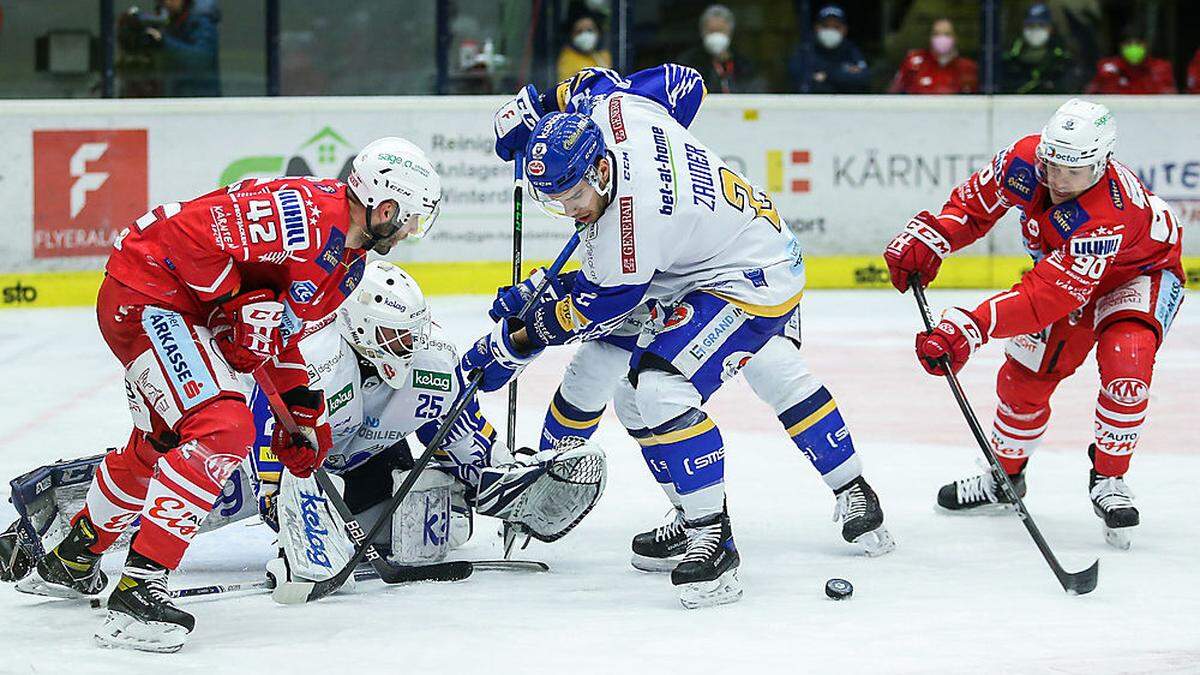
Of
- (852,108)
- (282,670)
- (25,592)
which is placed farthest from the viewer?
(852,108)

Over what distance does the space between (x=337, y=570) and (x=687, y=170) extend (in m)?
1.34

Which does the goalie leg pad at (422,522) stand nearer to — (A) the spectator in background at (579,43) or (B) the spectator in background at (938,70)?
(A) the spectator in background at (579,43)

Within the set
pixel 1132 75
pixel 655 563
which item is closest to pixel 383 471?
pixel 655 563

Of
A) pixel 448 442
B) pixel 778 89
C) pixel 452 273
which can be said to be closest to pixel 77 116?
pixel 452 273

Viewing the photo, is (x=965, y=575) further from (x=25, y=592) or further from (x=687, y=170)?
(x=25, y=592)

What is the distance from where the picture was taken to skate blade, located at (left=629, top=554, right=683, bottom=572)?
4582mm

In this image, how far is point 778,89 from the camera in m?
10.4

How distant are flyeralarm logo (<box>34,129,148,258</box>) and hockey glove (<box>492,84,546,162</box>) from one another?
179 inches

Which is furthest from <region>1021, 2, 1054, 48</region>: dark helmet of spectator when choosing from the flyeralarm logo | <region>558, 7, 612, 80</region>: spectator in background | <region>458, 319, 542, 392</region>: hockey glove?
<region>458, 319, 542, 392</region>: hockey glove

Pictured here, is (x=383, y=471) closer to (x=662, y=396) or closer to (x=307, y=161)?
(x=662, y=396)

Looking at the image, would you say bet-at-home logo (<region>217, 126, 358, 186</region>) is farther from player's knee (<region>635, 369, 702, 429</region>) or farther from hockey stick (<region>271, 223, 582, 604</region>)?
player's knee (<region>635, 369, 702, 429</region>)

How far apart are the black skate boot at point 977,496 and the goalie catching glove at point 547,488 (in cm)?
126

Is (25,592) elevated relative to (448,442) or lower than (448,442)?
lower

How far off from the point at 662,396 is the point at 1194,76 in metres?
7.99
